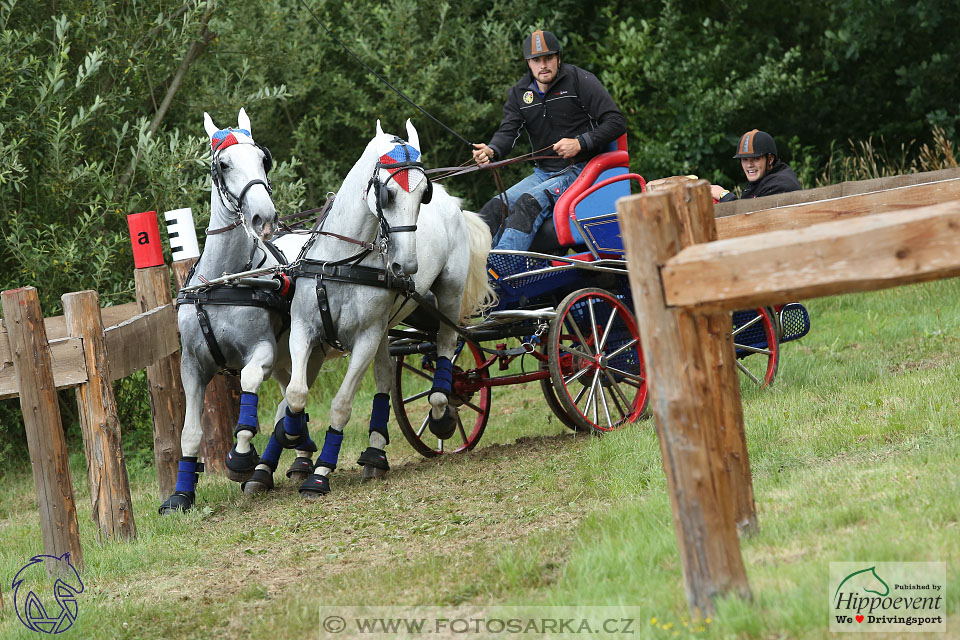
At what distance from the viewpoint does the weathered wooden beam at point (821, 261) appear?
106 inches

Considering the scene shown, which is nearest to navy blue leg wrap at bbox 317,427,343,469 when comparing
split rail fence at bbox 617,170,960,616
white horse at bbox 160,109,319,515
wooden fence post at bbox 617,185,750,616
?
white horse at bbox 160,109,319,515

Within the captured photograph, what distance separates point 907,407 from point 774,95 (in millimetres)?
9144

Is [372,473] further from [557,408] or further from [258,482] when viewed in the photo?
Result: [557,408]

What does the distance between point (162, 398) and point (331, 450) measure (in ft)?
4.50

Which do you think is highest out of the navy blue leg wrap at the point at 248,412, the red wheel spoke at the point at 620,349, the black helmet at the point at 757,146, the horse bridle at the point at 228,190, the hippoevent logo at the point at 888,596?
the horse bridle at the point at 228,190

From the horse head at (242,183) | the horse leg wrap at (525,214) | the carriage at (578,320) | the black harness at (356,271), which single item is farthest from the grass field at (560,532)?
the horse head at (242,183)

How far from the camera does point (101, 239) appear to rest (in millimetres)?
9477

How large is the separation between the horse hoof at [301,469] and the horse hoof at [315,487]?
415mm

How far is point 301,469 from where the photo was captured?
6.60 meters

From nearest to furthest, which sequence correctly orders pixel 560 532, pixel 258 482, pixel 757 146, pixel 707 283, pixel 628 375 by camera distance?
1. pixel 707 283
2. pixel 560 532
3. pixel 258 482
4. pixel 628 375
5. pixel 757 146

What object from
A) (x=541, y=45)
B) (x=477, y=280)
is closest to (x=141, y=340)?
(x=477, y=280)

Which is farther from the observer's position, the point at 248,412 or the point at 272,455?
the point at 272,455

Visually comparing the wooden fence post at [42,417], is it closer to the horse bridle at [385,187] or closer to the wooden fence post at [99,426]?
the wooden fence post at [99,426]

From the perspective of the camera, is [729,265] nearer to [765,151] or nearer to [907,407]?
[907,407]
